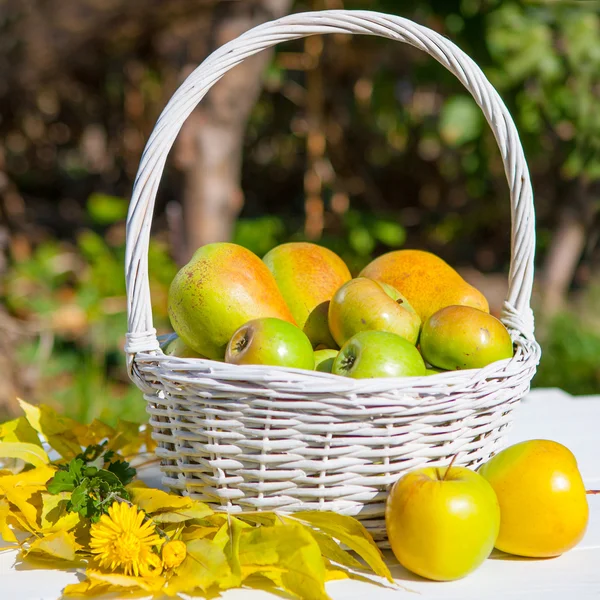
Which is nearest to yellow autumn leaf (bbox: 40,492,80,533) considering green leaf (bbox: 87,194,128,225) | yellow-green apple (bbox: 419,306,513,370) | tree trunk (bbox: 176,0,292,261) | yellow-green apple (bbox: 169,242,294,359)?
yellow-green apple (bbox: 169,242,294,359)

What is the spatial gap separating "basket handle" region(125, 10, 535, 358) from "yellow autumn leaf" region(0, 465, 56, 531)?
0.23 m

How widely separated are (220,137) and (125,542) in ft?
8.07

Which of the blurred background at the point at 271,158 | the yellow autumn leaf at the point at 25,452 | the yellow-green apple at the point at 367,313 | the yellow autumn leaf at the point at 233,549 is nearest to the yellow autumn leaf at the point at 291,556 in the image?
the yellow autumn leaf at the point at 233,549

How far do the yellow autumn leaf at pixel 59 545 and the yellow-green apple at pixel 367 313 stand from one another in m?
0.43

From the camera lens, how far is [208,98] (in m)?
3.04

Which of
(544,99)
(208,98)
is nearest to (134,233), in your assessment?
(208,98)

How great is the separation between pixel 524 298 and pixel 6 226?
3.43 meters

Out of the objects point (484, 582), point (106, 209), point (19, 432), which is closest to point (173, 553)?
point (484, 582)

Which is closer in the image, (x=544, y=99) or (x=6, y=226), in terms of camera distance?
(x=544, y=99)

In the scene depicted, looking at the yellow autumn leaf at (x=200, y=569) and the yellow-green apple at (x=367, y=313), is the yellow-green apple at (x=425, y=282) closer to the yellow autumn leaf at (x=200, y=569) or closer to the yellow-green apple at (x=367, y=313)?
the yellow-green apple at (x=367, y=313)

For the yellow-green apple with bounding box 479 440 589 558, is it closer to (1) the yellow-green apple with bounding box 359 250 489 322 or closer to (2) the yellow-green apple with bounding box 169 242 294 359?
(1) the yellow-green apple with bounding box 359 250 489 322

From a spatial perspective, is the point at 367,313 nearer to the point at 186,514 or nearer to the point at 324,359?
the point at 324,359

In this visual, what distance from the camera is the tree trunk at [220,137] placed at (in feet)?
9.68

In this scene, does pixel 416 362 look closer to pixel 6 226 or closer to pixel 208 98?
pixel 208 98
